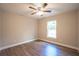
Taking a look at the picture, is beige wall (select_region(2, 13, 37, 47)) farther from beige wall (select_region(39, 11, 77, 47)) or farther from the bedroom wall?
beige wall (select_region(39, 11, 77, 47))

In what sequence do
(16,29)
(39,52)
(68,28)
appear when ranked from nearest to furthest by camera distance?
(39,52) → (68,28) → (16,29)

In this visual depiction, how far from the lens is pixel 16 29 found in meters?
2.88

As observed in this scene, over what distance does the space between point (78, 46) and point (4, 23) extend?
89.4 inches

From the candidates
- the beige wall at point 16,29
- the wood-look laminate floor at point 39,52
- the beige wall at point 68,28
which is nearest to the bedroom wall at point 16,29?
the beige wall at point 16,29

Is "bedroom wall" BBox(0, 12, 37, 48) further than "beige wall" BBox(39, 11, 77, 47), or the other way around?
"bedroom wall" BBox(0, 12, 37, 48)

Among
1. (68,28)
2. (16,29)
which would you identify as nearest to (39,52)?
(68,28)

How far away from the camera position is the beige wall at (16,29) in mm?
2387

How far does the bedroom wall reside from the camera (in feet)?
7.81

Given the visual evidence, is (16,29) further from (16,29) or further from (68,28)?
(68,28)

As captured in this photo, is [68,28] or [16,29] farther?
[16,29]

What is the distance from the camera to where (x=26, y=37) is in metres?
3.30

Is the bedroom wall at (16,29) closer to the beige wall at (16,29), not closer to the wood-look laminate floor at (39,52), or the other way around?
the beige wall at (16,29)

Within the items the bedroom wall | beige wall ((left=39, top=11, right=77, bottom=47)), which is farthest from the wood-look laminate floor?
the bedroom wall

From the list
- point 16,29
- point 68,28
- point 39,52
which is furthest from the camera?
point 16,29
